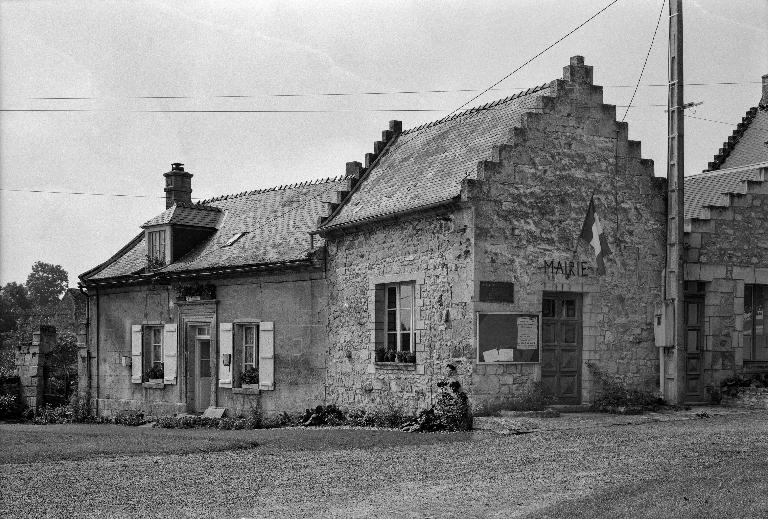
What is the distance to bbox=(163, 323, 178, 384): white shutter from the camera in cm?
2370

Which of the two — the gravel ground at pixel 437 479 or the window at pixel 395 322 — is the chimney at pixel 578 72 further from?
the gravel ground at pixel 437 479

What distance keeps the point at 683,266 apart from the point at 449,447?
264 inches

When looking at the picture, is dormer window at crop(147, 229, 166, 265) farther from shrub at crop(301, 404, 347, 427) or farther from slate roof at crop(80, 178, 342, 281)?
shrub at crop(301, 404, 347, 427)

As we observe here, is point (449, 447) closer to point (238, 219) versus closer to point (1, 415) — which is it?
point (238, 219)

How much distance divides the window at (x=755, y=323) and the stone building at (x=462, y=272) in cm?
229

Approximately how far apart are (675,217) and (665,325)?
6.39ft

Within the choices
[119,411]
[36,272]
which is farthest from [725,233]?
[36,272]

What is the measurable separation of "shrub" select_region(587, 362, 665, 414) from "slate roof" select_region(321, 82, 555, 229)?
13.8 feet

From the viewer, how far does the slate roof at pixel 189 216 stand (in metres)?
24.9

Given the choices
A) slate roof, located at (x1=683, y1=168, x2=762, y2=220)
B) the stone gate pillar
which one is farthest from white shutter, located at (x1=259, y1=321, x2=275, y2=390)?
the stone gate pillar

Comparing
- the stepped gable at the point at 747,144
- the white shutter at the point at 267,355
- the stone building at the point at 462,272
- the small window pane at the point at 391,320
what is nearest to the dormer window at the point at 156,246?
the stone building at the point at 462,272

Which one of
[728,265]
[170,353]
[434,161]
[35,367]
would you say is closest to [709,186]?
[728,265]

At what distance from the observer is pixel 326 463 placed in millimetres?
12352

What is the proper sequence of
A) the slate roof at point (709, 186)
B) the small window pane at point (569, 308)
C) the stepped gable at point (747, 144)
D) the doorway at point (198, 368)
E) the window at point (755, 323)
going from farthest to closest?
the stepped gable at point (747, 144), the doorway at point (198, 368), the slate roof at point (709, 186), the window at point (755, 323), the small window pane at point (569, 308)
